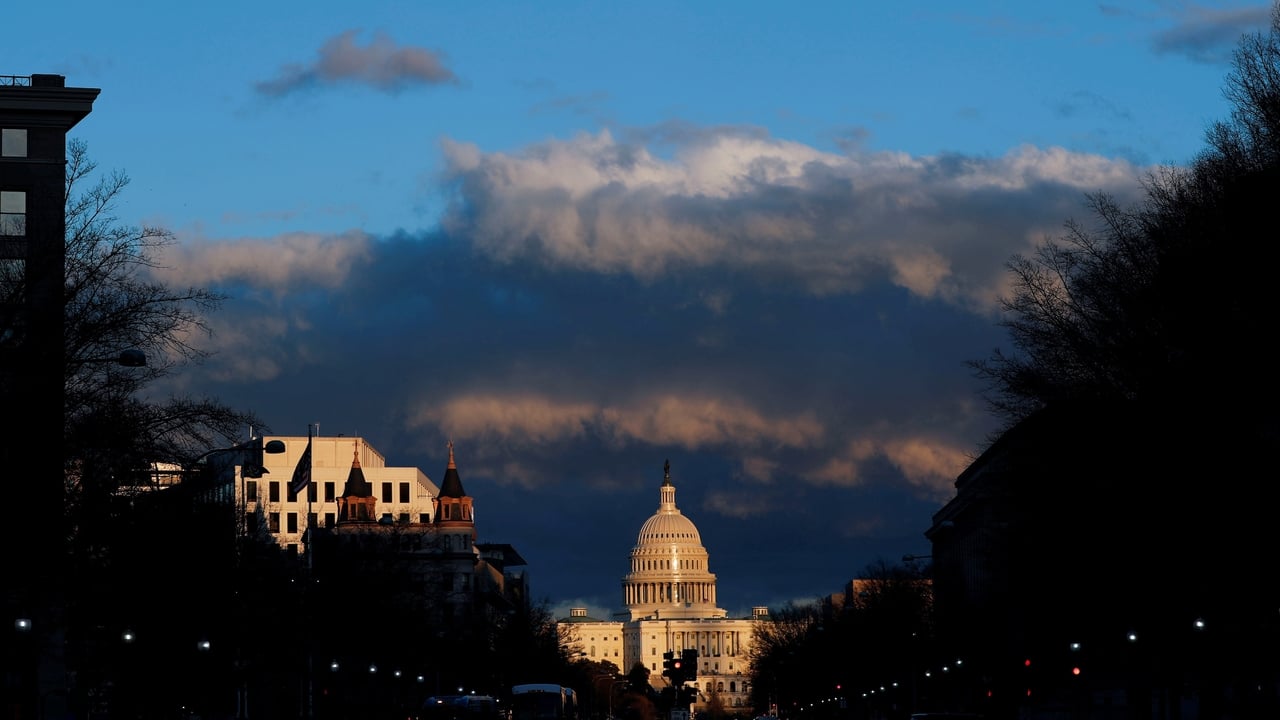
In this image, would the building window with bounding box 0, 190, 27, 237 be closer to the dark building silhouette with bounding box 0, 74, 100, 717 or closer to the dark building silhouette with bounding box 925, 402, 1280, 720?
the dark building silhouette with bounding box 0, 74, 100, 717

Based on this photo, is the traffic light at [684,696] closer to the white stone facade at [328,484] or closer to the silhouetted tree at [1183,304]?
the silhouetted tree at [1183,304]

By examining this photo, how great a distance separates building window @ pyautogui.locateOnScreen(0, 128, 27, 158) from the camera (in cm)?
6631

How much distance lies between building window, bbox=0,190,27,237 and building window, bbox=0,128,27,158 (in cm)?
131

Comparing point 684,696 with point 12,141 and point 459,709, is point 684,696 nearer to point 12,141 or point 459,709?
point 459,709

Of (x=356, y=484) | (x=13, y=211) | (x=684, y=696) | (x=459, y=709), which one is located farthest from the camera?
(x=356, y=484)

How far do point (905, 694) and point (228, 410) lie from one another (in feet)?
365

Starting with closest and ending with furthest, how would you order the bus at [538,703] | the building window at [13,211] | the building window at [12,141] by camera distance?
the building window at [13,211] < the building window at [12,141] < the bus at [538,703]

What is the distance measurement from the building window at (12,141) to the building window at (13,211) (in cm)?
131

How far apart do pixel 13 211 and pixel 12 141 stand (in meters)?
2.37

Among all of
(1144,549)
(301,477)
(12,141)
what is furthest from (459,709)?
(301,477)

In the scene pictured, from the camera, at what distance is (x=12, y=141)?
66.4m

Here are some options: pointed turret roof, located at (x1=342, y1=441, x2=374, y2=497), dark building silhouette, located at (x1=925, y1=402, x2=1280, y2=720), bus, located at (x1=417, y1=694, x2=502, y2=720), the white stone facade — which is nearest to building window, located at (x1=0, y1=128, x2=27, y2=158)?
bus, located at (x1=417, y1=694, x2=502, y2=720)

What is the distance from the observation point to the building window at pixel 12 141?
2611 inches

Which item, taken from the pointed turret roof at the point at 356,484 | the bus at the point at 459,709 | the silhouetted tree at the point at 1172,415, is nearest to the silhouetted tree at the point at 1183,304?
the silhouetted tree at the point at 1172,415
